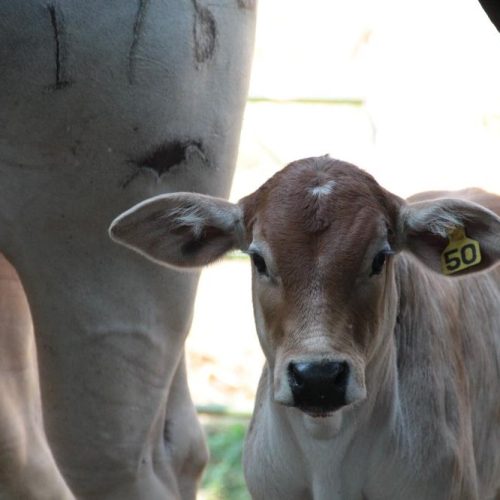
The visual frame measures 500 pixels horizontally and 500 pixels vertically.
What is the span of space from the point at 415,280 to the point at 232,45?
1010 mm

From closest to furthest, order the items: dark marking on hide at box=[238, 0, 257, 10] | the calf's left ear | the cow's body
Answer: the cow's body < the calf's left ear < dark marking on hide at box=[238, 0, 257, 10]

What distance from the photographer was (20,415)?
525cm

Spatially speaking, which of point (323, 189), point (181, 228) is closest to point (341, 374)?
point (323, 189)

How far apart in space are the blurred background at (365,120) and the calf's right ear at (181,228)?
11.7 feet

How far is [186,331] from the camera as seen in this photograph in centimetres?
441

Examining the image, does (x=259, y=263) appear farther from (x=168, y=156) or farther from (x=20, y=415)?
(x=20, y=415)

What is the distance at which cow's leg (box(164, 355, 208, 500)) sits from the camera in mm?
4723

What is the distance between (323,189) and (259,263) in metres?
0.28

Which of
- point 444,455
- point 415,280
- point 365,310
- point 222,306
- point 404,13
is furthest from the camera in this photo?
point 404,13

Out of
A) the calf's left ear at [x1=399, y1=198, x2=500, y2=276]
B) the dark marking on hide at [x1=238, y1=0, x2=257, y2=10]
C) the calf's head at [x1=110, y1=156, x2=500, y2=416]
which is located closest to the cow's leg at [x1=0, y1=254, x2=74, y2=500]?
the calf's head at [x1=110, y1=156, x2=500, y2=416]

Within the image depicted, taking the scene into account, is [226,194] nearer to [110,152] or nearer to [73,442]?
[110,152]

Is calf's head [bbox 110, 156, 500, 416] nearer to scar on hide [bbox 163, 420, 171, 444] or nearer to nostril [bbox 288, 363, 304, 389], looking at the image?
nostril [bbox 288, 363, 304, 389]

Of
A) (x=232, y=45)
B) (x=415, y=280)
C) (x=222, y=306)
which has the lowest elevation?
(x=222, y=306)

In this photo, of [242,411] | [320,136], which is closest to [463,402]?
[242,411]
